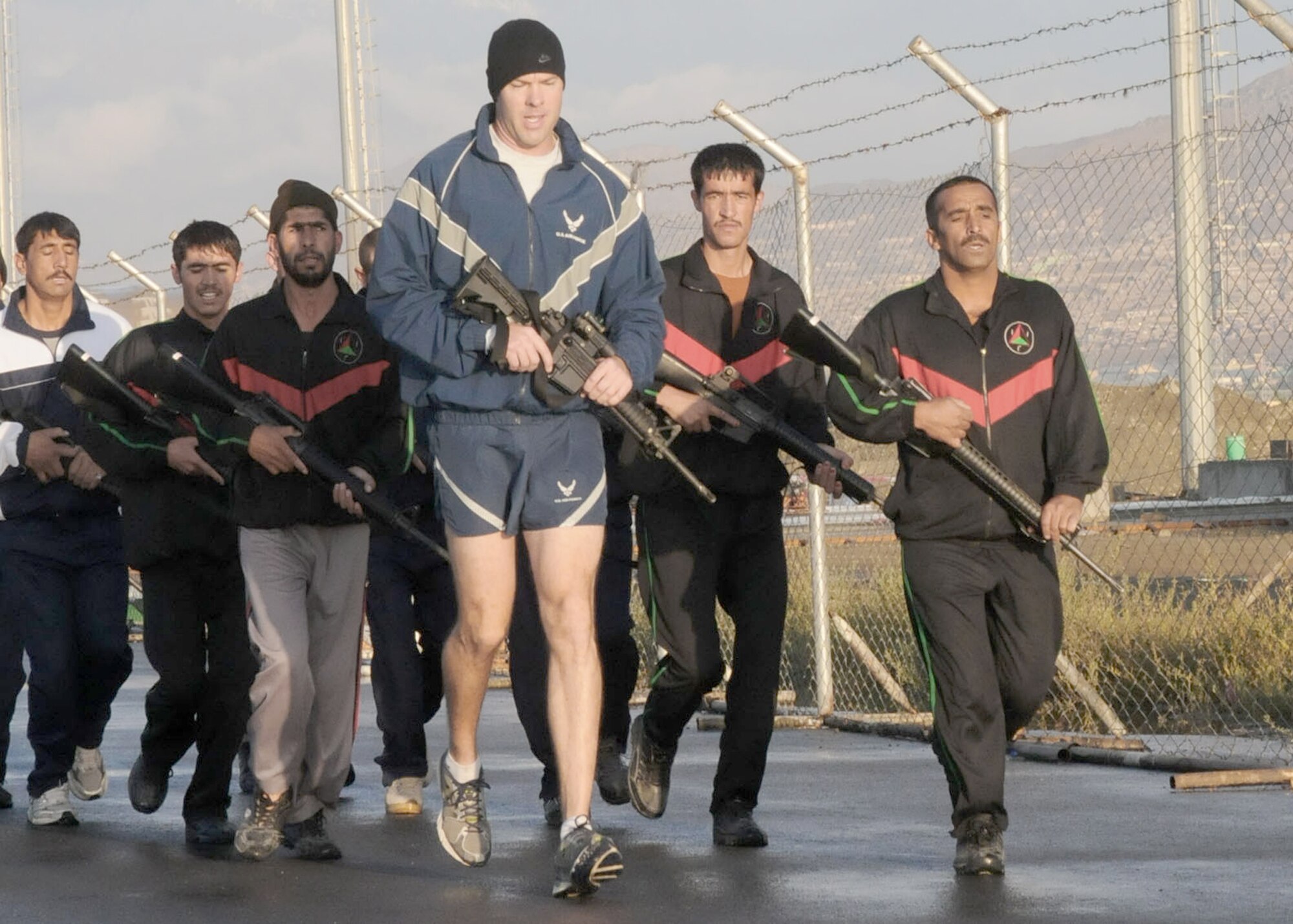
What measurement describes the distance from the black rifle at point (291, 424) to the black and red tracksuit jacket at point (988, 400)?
59.4 inches

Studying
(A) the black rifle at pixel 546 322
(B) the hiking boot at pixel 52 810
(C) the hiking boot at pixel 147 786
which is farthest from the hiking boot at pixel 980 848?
(B) the hiking boot at pixel 52 810

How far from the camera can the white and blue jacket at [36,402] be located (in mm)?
8945

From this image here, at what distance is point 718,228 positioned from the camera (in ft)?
26.4

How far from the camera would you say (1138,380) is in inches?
507

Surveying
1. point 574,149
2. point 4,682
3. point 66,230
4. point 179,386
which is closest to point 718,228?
point 574,149

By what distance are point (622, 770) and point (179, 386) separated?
85.4 inches

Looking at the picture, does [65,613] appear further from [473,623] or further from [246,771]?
[473,623]

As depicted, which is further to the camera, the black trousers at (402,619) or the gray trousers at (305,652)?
the black trousers at (402,619)

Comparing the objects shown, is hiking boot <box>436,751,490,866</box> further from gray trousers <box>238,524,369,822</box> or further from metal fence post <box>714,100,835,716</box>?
metal fence post <box>714,100,835,716</box>

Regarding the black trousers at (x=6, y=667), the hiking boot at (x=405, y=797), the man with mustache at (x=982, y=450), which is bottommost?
the hiking boot at (x=405, y=797)

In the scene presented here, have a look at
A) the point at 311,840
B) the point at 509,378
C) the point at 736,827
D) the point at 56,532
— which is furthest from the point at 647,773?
the point at 56,532

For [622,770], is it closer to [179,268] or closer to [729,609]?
[729,609]

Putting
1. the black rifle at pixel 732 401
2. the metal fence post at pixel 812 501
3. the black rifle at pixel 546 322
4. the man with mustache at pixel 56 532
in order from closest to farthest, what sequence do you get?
1. the black rifle at pixel 546 322
2. the black rifle at pixel 732 401
3. the man with mustache at pixel 56 532
4. the metal fence post at pixel 812 501

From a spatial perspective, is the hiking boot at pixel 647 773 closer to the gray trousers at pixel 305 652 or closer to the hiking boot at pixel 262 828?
the gray trousers at pixel 305 652
